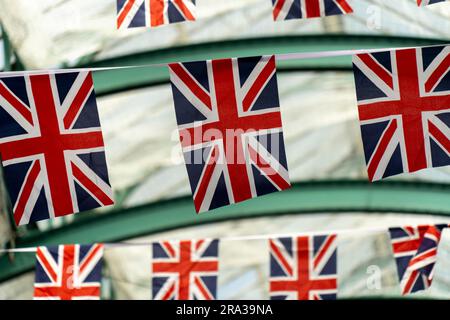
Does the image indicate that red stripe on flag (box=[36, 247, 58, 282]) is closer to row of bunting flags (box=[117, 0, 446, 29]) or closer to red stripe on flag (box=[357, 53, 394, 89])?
row of bunting flags (box=[117, 0, 446, 29])

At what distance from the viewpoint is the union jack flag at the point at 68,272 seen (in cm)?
964

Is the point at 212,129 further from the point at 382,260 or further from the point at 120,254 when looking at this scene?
the point at 382,260

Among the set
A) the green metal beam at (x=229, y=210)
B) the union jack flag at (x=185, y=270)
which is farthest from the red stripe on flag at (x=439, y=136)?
the union jack flag at (x=185, y=270)

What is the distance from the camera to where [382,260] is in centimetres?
1046

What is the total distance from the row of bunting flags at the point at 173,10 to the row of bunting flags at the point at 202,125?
242cm

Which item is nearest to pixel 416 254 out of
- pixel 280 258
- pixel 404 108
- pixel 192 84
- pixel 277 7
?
pixel 280 258

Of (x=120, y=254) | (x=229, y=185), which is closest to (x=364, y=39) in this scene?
(x=229, y=185)

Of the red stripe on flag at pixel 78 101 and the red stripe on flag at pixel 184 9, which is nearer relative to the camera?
the red stripe on flag at pixel 78 101

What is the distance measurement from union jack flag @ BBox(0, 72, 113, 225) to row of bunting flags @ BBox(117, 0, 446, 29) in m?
2.82

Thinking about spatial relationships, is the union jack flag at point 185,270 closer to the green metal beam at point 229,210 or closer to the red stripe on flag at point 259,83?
the green metal beam at point 229,210

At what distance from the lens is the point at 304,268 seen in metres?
9.95

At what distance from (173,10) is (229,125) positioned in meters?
3.27

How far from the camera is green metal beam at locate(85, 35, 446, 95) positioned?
431 inches
